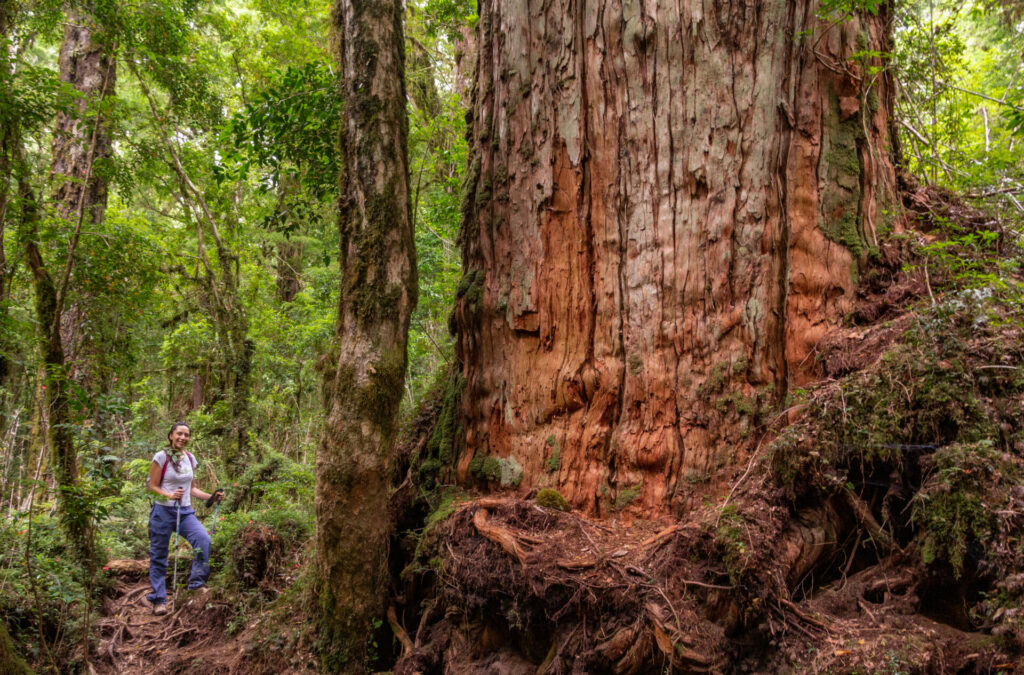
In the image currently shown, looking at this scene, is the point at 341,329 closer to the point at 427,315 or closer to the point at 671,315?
the point at 671,315

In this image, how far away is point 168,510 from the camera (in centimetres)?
616

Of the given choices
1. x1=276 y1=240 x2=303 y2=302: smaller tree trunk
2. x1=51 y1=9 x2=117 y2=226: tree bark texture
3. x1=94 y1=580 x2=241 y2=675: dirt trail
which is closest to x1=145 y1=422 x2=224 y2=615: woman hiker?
x1=94 y1=580 x2=241 y2=675: dirt trail

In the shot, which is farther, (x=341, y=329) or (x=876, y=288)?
(x=341, y=329)

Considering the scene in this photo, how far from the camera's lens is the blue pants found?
6.14 meters

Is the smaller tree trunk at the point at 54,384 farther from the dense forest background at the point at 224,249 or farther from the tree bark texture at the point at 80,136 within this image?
the tree bark texture at the point at 80,136

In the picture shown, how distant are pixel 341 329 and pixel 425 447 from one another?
4.64ft

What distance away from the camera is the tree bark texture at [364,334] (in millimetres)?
4262

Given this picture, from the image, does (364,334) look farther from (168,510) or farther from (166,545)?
(166,545)

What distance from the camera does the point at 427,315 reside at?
29.6 feet

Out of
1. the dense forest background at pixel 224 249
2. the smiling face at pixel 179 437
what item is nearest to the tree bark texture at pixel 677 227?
the dense forest background at pixel 224 249

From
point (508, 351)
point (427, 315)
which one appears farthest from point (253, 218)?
point (508, 351)

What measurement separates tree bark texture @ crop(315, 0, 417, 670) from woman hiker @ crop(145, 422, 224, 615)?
2621 mm

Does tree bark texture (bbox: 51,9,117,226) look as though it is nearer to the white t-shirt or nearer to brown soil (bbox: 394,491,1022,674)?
the white t-shirt

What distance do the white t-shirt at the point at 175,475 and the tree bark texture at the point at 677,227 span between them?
3742 millimetres
